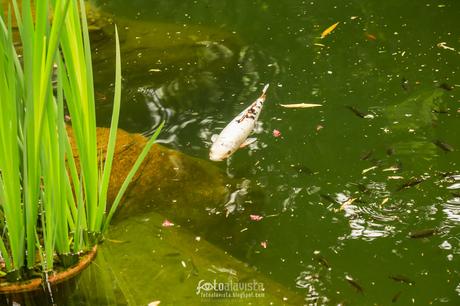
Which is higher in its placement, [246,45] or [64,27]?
[64,27]

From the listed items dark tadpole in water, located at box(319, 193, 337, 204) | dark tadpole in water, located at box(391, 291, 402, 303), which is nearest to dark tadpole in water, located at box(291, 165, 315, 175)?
dark tadpole in water, located at box(319, 193, 337, 204)

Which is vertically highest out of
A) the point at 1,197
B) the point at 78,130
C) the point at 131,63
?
the point at 78,130

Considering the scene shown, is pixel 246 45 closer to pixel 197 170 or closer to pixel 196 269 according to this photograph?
pixel 197 170

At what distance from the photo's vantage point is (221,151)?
2.54 m

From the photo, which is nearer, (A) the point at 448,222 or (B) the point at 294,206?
(A) the point at 448,222

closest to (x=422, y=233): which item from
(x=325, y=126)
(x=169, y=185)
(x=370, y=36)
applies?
Answer: (x=325, y=126)

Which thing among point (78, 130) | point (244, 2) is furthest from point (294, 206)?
point (244, 2)

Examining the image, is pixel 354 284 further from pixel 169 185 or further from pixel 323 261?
pixel 169 185

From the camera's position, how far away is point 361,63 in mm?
3217

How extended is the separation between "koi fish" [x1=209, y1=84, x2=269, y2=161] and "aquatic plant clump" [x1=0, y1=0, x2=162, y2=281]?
747 mm

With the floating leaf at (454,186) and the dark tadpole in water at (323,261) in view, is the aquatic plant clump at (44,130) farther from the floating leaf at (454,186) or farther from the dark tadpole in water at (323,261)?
the floating leaf at (454,186)

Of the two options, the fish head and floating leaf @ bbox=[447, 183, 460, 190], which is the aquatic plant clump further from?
floating leaf @ bbox=[447, 183, 460, 190]

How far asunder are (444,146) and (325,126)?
0.50 m

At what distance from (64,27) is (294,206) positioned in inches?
41.4
